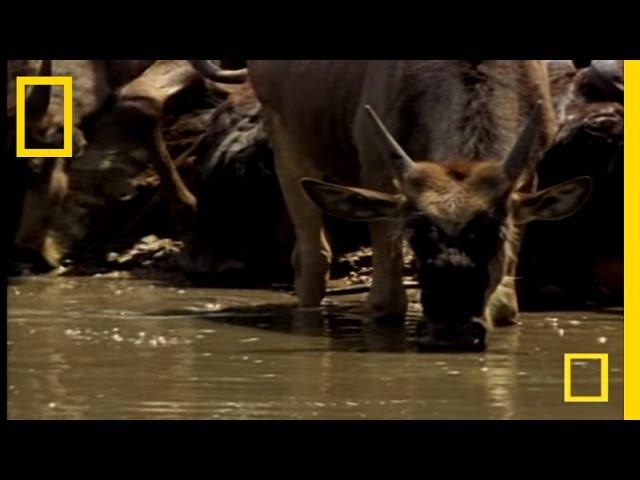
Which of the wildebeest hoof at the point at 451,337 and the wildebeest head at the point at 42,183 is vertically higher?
the wildebeest head at the point at 42,183

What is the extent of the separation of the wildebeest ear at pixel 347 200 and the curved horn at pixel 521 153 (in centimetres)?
59

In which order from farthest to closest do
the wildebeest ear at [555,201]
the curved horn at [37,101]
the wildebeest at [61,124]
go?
the wildebeest at [61,124] → the curved horn at [37,101] → the wildebeest ear at [555,201]

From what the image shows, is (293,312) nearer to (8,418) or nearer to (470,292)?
(470,292)

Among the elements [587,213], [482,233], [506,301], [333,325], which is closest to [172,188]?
[587,213]

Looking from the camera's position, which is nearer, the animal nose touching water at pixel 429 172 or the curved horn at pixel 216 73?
the animal nose touching water at pixel 429 172

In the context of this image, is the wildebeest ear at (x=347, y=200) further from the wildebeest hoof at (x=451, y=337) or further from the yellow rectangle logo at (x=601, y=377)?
the yellow rectangle logo at (x=601, y=377)

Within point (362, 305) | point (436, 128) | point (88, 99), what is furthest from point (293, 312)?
point (88, 99)

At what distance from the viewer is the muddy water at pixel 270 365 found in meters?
6.98

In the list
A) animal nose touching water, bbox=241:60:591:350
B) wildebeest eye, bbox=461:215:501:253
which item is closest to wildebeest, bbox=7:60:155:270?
animal nose touching water, bbox=241:60:591:350

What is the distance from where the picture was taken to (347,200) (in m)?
8.84

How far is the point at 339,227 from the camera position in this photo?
12.8 metres

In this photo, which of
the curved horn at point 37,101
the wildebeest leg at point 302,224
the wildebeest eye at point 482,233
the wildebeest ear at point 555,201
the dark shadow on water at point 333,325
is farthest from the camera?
the curved horn at point 37,101

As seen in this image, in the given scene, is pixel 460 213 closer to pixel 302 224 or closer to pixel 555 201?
pixel 555 201

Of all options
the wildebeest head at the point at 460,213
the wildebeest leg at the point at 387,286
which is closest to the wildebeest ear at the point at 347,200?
the wildebeest head at the point at 460,213
